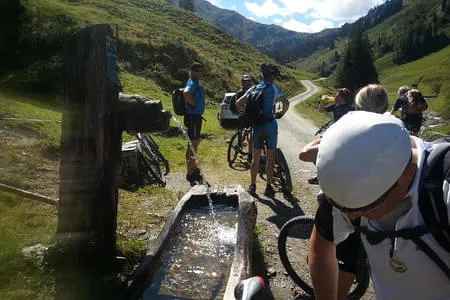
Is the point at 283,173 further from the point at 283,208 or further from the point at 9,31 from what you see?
the point at 9,31

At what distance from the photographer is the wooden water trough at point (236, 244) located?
3.73 m

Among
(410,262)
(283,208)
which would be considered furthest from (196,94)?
(410,262)

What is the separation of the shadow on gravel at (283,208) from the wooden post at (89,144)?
3339 millimetres

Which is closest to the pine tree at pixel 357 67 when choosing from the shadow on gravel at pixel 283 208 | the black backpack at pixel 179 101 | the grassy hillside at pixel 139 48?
the grassy hillside at pixel 139 48

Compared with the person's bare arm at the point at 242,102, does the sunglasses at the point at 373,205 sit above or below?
below

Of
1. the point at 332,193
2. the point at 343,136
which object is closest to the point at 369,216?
the point at 332,193

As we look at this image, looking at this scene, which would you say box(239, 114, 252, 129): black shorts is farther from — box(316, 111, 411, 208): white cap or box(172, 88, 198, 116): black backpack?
box(316, 111, 411, 208): white cap

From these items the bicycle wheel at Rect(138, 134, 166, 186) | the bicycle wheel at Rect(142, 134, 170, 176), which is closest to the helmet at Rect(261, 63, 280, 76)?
the bicycle wheel at Rect(138, 134, 166, 186)

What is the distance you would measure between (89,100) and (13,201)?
2585mm

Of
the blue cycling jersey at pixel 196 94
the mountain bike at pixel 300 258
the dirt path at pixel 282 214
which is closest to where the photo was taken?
the mountain bike at pixel 300 258

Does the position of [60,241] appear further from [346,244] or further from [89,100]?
[346,244]

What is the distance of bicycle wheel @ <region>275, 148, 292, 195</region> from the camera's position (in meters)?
7.91

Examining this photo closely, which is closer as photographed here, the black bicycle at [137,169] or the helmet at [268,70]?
the helmet at [268,70]

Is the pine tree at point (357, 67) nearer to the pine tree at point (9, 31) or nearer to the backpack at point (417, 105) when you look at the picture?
the pine tree at point (9, 31)
